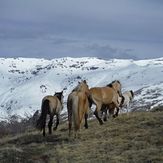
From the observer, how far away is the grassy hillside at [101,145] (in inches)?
703

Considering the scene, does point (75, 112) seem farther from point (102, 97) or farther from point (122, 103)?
point (122, 103)

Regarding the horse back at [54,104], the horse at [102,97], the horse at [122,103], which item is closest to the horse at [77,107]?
the horse at [102,97]

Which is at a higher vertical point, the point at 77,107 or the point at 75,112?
the point at 77,107

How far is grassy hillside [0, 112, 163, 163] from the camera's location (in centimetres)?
1786

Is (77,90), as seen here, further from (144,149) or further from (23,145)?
(144,149)

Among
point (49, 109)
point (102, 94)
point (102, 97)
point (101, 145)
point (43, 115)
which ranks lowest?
point (101, 145)

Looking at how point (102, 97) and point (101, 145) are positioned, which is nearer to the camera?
point (101, 145)

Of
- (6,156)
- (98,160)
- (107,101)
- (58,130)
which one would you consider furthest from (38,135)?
Result: (98,160)

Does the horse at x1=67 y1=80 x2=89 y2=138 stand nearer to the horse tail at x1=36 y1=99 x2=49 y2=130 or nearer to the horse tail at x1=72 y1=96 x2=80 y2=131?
the horse tail at x1=72 y1=96 x2=80 y2=131

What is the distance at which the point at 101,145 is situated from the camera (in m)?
19.8

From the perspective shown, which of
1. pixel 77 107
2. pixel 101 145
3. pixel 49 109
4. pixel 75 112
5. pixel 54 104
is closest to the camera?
pixel 101 145

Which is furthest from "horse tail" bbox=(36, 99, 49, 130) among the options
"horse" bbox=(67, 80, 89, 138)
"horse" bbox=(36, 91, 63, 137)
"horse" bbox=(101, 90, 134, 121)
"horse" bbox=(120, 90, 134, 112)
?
"horse" bbox=(120, 90, 134, 112)

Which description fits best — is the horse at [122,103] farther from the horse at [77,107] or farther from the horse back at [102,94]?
the horse at [77,107]

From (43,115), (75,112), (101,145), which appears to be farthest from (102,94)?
(101,145)
